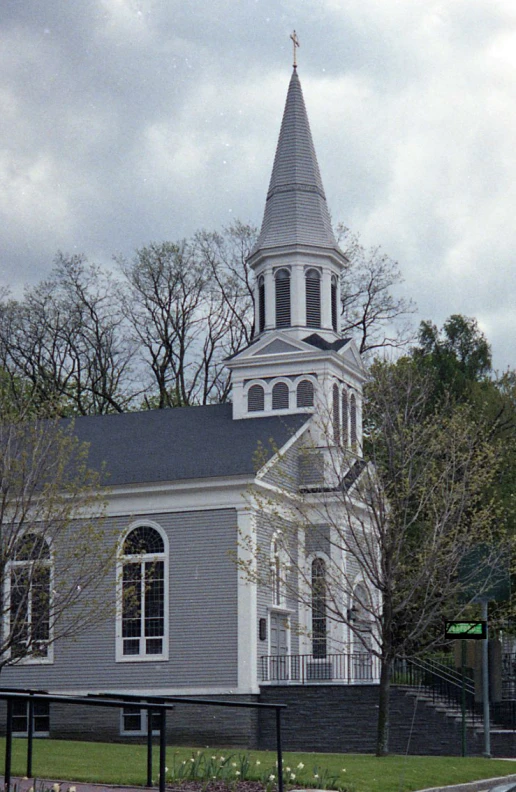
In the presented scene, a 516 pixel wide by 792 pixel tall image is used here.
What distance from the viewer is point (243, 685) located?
101 ft

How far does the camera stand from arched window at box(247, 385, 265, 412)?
1478 inches

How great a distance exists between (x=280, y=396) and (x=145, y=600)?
26.4 feet

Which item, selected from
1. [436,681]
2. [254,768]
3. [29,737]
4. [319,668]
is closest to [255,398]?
[319,668]

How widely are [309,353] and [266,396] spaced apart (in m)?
1.89

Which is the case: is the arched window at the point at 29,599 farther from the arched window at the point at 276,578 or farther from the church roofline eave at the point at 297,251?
the church roofline eave at the point at 297,251

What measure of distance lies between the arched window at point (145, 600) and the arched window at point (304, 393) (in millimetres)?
6612

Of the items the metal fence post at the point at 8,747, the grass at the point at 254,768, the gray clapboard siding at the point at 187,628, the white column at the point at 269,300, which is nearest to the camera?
the metal fence post at the point at 8,747

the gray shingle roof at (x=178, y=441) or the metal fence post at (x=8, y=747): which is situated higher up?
the gray shingle roof at (x=178, y=441)

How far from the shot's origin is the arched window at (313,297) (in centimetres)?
3912

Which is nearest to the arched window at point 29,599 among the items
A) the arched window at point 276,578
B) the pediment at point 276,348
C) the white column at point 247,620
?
the white column at point 247,620

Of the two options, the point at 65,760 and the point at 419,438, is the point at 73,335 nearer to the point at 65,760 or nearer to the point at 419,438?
the point at 419,438

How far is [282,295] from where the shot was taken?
39.5 m

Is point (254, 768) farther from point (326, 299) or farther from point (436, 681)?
point (326, 299)

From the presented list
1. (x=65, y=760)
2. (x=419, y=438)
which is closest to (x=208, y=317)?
(x=419, y=438)
